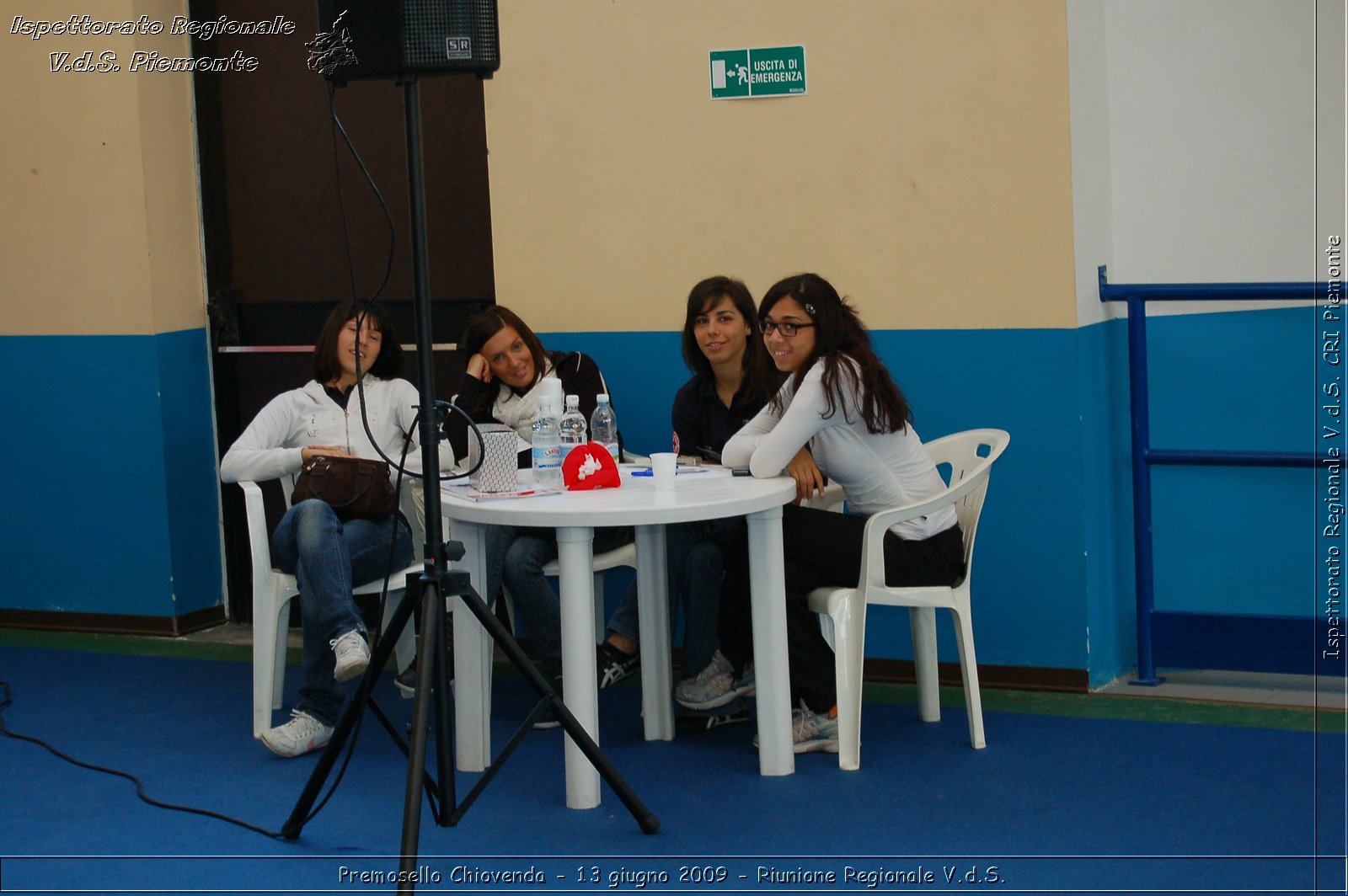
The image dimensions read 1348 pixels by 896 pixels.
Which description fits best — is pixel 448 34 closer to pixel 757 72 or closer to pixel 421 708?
pixel 421 708

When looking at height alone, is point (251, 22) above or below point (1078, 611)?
above

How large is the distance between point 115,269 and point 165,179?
35cm

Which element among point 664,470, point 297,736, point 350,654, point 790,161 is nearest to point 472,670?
point 350,654

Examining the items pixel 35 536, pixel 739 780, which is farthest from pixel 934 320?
pixel 35 536

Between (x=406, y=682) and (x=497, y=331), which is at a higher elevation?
(x=497, y=331)

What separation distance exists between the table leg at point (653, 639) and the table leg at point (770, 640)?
403 millimetres

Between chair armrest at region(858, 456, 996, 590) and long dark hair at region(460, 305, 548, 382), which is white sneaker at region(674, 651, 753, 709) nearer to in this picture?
chair armrest at region(858, 456, 996, 590)

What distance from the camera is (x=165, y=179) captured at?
16.0 feet

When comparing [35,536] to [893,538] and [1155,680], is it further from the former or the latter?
→ [1155,680]

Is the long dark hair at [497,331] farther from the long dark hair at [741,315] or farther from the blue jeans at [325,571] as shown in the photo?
the blue jeans at [325,571]

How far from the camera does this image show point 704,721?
3.65 meters

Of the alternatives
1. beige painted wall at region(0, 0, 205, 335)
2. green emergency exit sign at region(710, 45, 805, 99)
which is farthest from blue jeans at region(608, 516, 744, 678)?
beige painted wall at region(0, 0, 205, 335)

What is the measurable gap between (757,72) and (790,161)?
0.87 ft

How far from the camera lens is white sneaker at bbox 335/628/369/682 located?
11.4 feet
